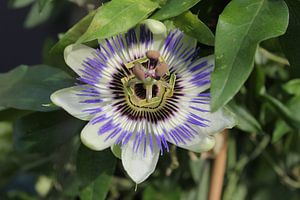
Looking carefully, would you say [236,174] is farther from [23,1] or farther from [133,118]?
[23,1]

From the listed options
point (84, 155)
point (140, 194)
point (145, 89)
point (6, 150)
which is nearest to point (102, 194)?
point (84, 155)

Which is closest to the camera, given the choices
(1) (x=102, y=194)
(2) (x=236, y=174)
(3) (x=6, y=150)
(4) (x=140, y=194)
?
Answer: (1) (x=102, y=194)

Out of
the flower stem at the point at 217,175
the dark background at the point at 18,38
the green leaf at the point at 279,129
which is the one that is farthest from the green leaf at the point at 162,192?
the dark background at the point at 18,38

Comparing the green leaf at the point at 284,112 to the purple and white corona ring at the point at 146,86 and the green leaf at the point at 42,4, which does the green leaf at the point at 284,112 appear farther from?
the green leaf at the point at 42,4

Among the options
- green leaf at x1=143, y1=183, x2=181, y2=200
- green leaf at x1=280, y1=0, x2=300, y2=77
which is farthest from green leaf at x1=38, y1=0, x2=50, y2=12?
green leaf at x1=143, y1=183, x2=181, y2=200

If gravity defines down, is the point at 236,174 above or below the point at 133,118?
below

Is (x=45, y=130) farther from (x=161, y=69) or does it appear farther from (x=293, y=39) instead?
(x=293, y=39)
